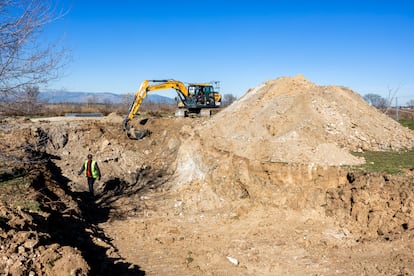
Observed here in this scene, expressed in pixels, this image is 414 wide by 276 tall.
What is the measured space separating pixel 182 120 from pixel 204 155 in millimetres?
5727

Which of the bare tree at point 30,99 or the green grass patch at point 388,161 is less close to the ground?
the bare tree at point 30,99

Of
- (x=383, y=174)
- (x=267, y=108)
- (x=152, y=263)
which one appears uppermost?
(x=267, y=108)

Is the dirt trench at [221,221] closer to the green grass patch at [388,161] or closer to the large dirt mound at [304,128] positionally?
the green grass patch at [388,161]

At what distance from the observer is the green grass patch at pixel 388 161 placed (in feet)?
29.7

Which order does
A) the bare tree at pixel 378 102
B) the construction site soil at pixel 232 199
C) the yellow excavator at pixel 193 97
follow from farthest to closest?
the bare tree at pixel 378 102 → the yellow excavator at pixel 193 97 → the construction site soil at pixel 232 199

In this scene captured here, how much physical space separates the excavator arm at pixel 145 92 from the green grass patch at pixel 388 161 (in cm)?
1007

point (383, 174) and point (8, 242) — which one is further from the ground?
point (383, 174)

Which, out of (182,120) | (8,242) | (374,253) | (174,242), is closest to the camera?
(8,242)

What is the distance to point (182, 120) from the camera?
1800 centimetres

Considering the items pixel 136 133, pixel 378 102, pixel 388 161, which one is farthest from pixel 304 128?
pixel 378 102

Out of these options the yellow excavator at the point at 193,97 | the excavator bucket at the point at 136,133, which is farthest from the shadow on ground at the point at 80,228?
the yellow excavator at the point at 193,97

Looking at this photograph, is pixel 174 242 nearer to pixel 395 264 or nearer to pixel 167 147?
pixel 395 264

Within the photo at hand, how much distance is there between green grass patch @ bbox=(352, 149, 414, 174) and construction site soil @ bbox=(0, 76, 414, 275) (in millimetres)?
350

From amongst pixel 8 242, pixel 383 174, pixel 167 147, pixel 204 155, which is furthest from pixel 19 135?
pixel 383 174
